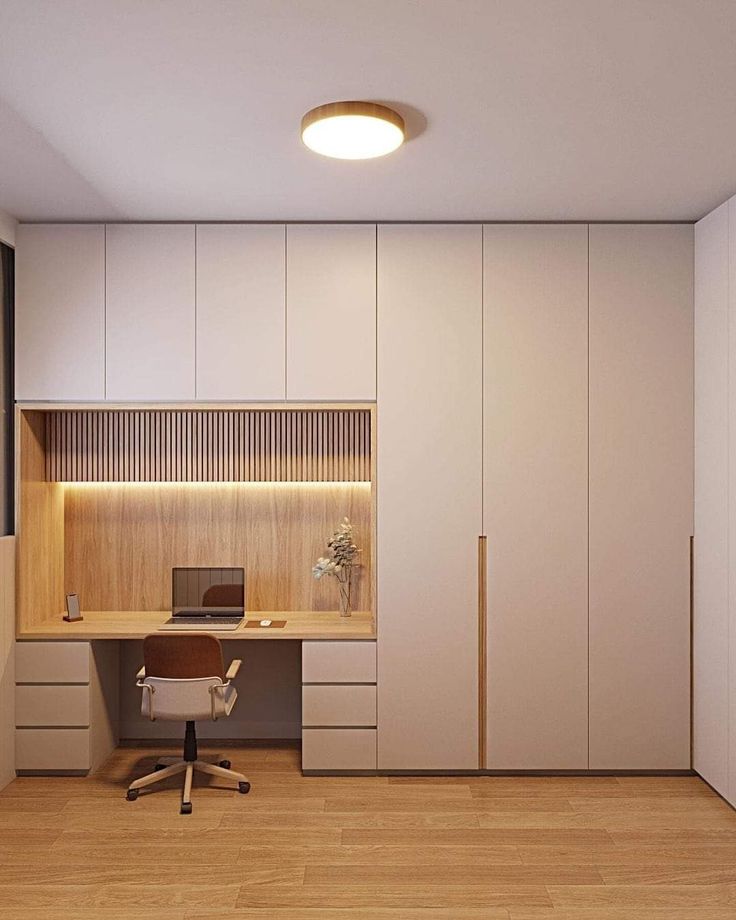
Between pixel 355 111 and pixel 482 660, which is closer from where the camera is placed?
pixel 355 111

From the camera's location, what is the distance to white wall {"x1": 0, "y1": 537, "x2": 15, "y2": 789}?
4168 mm

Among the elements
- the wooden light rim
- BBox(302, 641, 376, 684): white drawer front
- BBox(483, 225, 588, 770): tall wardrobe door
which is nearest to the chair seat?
BBox(302, 641, 376, 684): white drawer front

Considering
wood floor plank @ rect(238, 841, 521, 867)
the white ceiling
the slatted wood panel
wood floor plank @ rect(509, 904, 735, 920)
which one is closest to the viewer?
the white ceiling

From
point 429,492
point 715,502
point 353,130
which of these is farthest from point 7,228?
point 715,502

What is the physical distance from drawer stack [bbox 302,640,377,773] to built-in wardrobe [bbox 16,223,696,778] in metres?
0.09

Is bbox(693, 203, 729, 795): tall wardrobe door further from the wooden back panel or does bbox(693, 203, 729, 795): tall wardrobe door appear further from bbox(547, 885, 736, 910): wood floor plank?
the wooden back panel

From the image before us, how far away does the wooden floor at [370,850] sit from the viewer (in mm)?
3051

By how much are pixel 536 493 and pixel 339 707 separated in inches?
59.9

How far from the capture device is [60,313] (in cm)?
440

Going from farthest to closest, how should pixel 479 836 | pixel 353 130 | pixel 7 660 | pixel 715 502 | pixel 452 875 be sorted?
pixel 7 660, pixel 715 502, pixel 479 836, pixel 452 875, pixel 353 130

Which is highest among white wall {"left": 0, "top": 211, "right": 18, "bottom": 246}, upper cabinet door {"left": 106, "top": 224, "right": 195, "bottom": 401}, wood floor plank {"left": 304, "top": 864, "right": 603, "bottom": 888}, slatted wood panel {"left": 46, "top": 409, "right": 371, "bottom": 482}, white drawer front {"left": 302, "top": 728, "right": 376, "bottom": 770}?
white wall {"left": 0, "top": 211, "right": 18, "bottom": 246}

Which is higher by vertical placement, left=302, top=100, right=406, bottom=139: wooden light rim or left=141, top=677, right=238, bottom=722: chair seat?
left=302, top=100, right=406, bottom=139: wooden light rim

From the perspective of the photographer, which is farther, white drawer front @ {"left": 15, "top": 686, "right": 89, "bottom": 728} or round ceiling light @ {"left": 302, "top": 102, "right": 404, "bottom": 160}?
white drawer front @ {"left": 15, "top": 686, "right": 89, "bottom": 728}

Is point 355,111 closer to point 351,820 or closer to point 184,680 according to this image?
point 184,680
